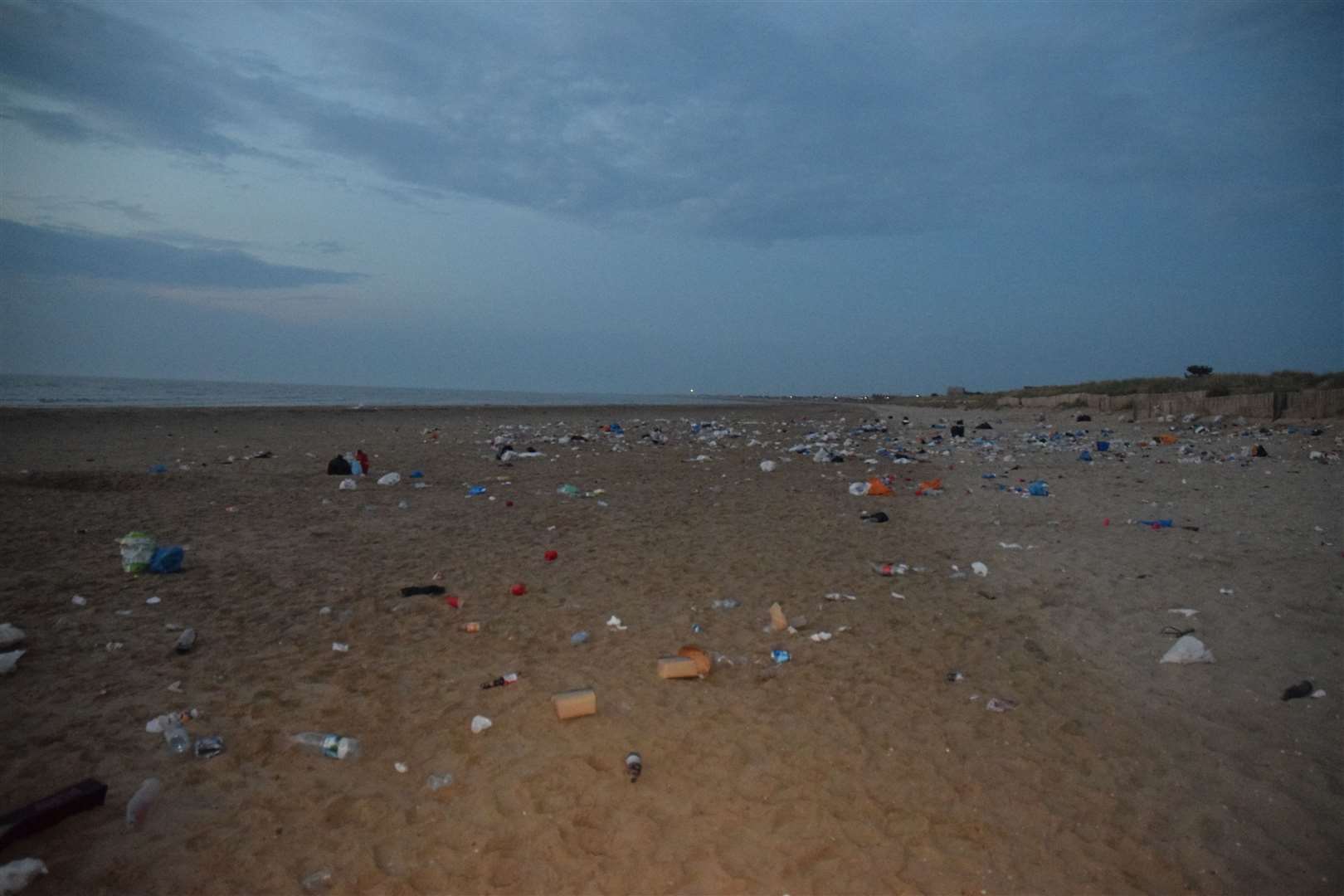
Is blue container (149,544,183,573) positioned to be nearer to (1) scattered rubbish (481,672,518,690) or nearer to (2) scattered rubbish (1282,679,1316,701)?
(1) scattered rubbish (481,672,518,690)

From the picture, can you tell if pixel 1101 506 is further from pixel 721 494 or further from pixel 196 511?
pixel 196 511

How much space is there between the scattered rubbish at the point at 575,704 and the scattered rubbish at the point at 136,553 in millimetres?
3369

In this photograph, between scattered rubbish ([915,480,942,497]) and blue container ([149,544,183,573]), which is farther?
scattered rubbish ([915,480,942,497])

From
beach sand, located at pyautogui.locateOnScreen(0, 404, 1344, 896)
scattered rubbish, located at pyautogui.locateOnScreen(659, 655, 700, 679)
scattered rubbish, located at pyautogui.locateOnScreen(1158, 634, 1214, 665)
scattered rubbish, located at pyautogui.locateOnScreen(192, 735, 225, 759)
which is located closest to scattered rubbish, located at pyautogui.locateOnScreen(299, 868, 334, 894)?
beach sand, located at pyautogui.locateOnScreen(0, 404, 1344, 896)

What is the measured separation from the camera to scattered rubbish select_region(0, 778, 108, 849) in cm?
200

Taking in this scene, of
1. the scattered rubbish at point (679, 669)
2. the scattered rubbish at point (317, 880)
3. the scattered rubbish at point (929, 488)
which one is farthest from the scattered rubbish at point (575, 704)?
the scattered rubbish at point (929, 488)

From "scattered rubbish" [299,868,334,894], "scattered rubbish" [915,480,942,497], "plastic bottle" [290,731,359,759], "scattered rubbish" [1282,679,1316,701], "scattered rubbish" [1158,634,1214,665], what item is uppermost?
"scattered rubbish" [915,480,942,497]

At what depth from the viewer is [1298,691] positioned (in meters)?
3.00

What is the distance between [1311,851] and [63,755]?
4112mm

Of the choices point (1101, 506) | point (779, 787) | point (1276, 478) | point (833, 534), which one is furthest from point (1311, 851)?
point (1276, 478)

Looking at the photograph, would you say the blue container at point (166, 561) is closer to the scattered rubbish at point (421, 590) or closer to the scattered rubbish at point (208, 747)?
the scattered rubbish at point (421, 590)

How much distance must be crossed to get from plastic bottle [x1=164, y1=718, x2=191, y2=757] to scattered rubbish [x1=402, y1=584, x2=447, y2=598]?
159 cm

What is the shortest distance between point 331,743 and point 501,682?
0.74 m

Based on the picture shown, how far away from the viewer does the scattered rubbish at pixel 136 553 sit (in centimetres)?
448
